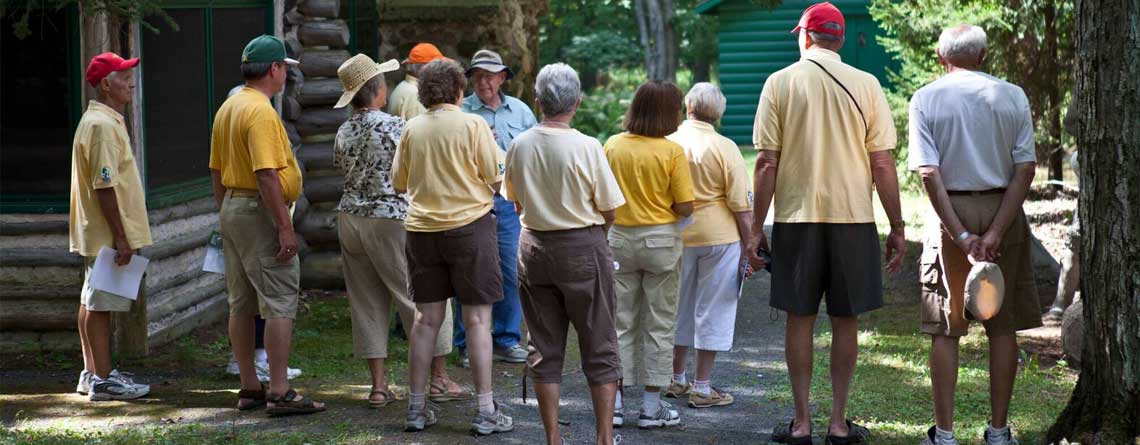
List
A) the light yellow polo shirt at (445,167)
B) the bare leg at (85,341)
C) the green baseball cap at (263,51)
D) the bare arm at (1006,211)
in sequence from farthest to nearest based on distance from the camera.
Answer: the bare leg at (85,341) → the green baseball cap at (263,51) → the light yellow polo shirt at (445,167) → the bare arm at (1006,211)

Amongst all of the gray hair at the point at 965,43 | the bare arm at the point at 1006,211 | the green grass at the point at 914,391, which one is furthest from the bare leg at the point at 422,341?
the gray hair at the point at 965,43

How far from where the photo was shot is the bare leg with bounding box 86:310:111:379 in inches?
277

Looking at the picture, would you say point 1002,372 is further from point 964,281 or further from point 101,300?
point 101,300

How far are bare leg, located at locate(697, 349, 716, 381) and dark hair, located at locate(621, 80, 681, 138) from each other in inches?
51.3

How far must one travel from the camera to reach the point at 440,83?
610cm

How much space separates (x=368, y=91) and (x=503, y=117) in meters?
1.26

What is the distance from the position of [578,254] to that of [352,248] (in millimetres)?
1709

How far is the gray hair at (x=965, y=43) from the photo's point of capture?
5566mm

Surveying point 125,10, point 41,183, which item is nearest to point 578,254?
point 125,10

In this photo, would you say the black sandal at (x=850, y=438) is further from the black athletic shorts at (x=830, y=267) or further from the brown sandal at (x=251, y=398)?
the brown sandal at (x=251, y=398)

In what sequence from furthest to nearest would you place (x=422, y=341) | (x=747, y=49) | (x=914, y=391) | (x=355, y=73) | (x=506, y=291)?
(x=747, y=49)
(x=506, y=291)
(x=914, y=391)
(x=355, y=73)
(x=422, y=341)

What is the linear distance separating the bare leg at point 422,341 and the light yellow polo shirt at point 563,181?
0.95m

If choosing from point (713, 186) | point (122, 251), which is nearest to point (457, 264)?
point (713, 186)

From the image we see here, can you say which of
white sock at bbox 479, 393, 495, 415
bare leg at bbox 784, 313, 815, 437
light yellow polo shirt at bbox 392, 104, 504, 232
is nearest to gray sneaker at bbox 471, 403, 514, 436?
white sock at bbox 479, 393, 495, 415
